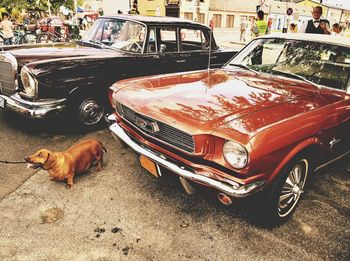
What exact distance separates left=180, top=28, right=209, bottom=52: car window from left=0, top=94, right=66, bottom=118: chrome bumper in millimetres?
2595

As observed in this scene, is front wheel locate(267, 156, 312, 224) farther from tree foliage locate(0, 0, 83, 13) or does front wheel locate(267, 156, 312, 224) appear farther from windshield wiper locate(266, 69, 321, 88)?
tree foliage locate(0, 0, 83, 13)

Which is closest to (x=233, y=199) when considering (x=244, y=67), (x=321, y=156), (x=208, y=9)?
(x=321, y=156)

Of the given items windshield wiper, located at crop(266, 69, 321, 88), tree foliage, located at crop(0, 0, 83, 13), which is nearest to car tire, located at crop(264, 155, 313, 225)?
windshield wiper, located at crop(266, 69, 321, 88)

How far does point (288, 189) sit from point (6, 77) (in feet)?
13.1

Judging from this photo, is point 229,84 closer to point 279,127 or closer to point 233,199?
point 279,127

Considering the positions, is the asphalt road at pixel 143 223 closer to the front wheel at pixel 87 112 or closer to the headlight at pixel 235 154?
the headlight at pixel 235 154

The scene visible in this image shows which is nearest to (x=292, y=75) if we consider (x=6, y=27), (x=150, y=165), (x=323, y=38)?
(x=323, y=38)

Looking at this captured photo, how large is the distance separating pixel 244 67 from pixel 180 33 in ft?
6.49

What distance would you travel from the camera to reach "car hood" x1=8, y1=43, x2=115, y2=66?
4.20m

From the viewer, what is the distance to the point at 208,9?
165 feet

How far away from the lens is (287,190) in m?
2.77

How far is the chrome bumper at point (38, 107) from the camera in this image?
4.05 metres

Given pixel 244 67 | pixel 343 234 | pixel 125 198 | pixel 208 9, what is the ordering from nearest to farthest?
pixel 343 234 < pixel 125 198 < pixel 244 67 < pixel 208 9

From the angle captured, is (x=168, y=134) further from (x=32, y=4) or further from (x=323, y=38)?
(x=32, y=4)
